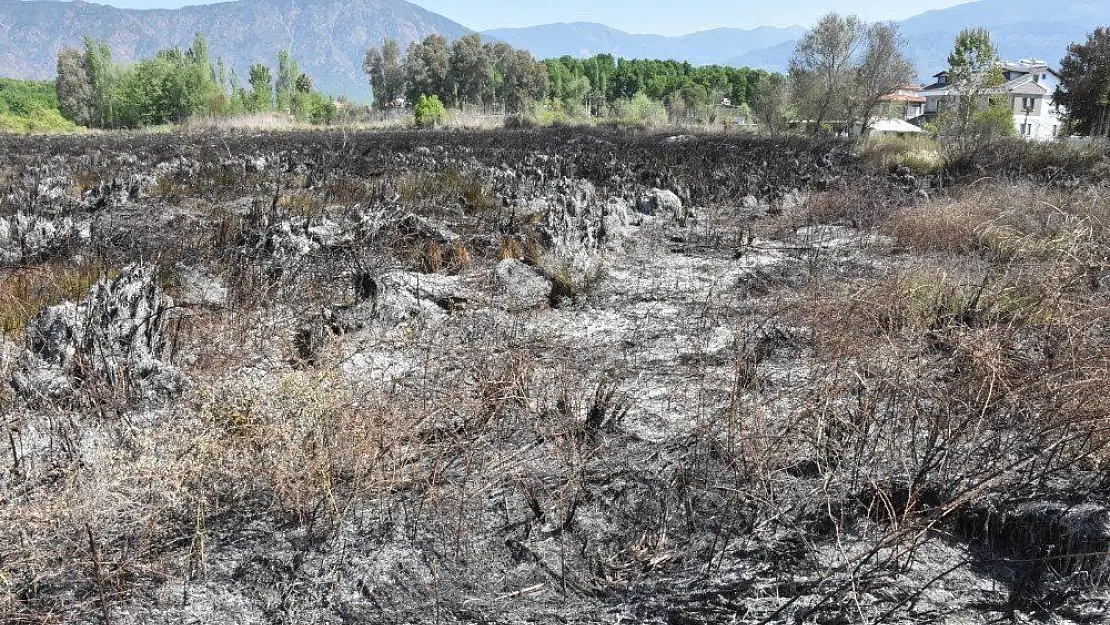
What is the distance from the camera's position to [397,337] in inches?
176

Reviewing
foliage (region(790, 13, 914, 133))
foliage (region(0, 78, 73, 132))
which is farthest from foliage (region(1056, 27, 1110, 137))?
foliage (region(0, 78, 73, 132))

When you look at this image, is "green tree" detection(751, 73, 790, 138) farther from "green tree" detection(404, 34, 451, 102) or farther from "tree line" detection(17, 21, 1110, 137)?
"green tree" detection(404, 34, 451, 102)

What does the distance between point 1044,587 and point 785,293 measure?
11.2ft

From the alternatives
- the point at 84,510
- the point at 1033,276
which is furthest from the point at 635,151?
the point at 84,510

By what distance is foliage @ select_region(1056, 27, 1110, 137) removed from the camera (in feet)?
87.5

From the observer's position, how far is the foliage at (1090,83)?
2666 cm

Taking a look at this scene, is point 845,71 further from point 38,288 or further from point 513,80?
point 513,80

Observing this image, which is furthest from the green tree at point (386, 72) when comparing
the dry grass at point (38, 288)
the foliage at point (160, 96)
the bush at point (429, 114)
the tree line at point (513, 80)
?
the dry grass at point (38, 288)

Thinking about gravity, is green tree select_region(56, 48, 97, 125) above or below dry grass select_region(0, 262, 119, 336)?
above

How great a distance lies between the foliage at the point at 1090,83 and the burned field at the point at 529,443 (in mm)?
27462

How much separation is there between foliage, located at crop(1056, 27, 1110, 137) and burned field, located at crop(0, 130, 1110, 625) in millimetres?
27462

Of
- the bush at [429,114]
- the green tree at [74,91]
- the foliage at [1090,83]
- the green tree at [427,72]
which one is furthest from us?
the green tree at [427,72]

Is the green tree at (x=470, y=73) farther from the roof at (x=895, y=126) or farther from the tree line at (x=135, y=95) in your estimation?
the roof at (x=895, y=126)

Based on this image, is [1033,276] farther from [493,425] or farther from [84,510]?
[84,510]
